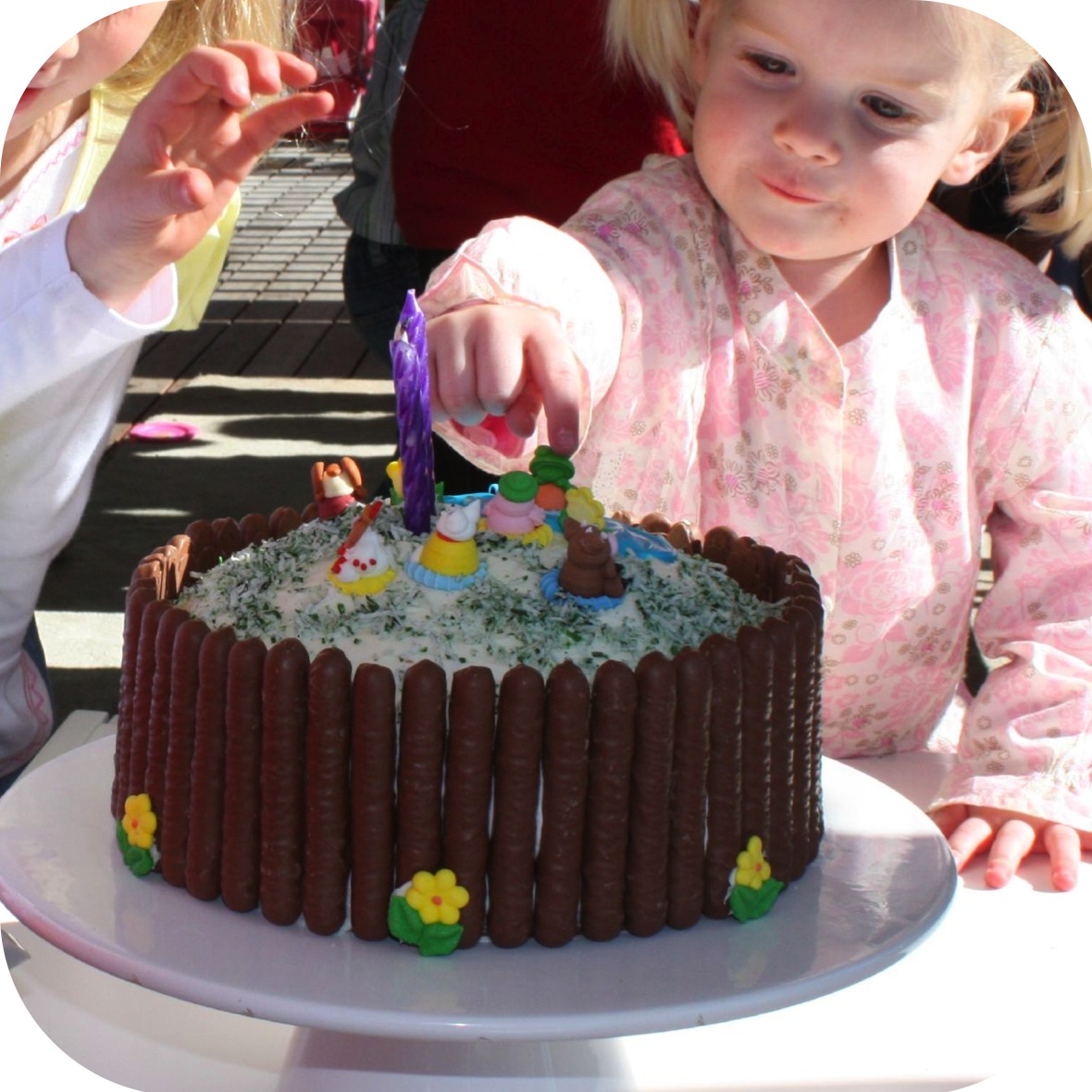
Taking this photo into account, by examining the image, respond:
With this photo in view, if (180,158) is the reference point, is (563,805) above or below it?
below

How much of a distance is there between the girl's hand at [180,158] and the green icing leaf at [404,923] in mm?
511

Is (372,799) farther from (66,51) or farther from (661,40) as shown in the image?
(661,40)

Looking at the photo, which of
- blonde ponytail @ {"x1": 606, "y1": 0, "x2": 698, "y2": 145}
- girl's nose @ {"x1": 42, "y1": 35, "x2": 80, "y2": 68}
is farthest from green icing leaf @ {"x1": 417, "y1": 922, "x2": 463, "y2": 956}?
blonde ponytail @ {"x1": 606, "y1": 0, "x2": 698, "y2": 145}

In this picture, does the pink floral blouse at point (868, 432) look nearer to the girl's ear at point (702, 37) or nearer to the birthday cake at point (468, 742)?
the girl's ear at point (702, 37)

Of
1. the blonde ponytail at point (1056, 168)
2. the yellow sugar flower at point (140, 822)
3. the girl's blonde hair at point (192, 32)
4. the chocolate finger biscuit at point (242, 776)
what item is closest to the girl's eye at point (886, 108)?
the blonde ponytail at point (1056, 168)

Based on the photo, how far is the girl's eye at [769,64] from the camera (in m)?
1.48

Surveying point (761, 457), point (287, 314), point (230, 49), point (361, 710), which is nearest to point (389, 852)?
point (361, 710)

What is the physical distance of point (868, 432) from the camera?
5.48ft

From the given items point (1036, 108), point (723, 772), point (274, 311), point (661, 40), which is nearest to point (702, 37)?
point (661, 40)

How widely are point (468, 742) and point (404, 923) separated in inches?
4.9

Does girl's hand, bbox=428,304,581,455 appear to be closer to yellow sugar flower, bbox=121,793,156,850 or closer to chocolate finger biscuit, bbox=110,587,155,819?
chocolate finger biscuit, bbox=110,587,155,819

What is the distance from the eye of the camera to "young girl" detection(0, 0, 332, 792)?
3.75ft

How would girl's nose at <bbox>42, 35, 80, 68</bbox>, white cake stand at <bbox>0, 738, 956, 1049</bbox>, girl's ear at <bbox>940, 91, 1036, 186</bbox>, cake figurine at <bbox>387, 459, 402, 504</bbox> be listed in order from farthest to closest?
girl's ear at <bbox>940, 91, 1036, 186</bbox>, girl's nose at <bbox>42, 35, 80, 68</bbox>, cake figurine at <bbox>387, 459, 402, 504</bbox>, white cake stand at <bbox>0, 738, 956, 1049</bbox>

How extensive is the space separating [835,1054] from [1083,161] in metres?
1.08
